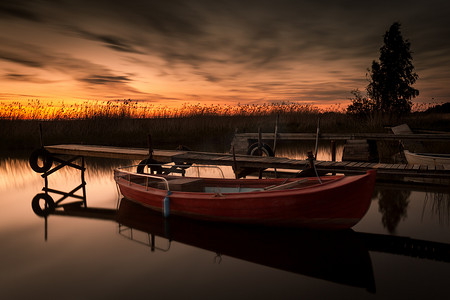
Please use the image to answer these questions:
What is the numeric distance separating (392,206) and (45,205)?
9227 mm

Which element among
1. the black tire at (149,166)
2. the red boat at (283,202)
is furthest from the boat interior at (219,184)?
the black tire at (149,166)

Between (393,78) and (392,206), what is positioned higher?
(393,78)

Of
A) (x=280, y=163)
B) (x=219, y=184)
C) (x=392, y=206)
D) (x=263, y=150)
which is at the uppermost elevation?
(x=263, y=150)

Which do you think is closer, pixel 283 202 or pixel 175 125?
pixel 283 202

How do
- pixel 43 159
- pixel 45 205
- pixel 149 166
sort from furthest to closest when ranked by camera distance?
1. pixel 43 159
2. pixel 149 166
3. pixel 45 205

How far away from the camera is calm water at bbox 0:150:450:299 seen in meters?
4.47

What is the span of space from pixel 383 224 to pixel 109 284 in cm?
547

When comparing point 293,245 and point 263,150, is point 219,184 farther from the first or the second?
point 263,150

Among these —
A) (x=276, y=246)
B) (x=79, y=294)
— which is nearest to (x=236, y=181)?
(x=276, y=246)

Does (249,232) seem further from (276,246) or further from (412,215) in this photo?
(412,215)

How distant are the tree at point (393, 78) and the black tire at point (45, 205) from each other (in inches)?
841

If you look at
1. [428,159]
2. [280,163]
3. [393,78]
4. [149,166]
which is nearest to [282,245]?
[280,163]

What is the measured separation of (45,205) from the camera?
9086 mm

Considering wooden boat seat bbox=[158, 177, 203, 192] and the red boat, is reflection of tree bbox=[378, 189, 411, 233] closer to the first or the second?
the red boat
